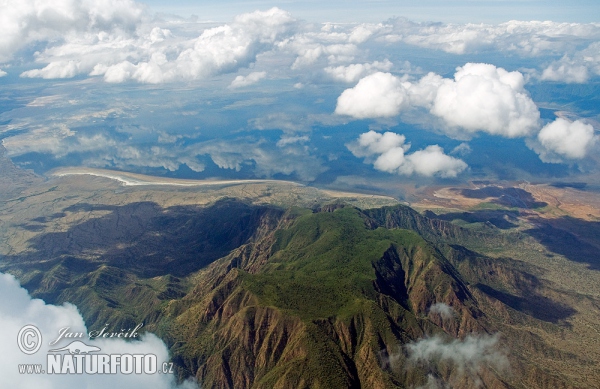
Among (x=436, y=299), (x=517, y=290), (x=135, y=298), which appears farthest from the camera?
(x=517, y=290)

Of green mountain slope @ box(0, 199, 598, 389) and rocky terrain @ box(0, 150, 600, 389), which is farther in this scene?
rocky terrain @ box(0, 150, 600, 389)

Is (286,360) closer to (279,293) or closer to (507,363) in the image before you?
(279,293)

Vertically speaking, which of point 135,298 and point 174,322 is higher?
point 174,322

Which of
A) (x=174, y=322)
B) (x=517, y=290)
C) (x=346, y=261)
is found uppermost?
(x=346, y=261)

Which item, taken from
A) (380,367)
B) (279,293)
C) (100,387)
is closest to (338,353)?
(380,367)

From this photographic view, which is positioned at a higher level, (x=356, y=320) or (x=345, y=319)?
(x=345, y=319)

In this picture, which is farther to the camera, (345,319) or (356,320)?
(356,320)

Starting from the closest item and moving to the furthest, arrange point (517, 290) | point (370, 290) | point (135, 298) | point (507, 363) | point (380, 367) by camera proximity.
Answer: point (380, 367)
point (507, 363)
point (370, 290)
point (135, 298)
point (517, 290)

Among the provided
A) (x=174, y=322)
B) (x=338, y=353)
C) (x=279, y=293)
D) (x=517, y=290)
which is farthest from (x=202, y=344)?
(x=517, y=290)

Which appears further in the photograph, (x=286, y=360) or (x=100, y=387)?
(x=286, y=360)

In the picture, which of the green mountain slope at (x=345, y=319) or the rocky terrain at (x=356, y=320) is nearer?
the green mountain slope at (x=345, y=319)
